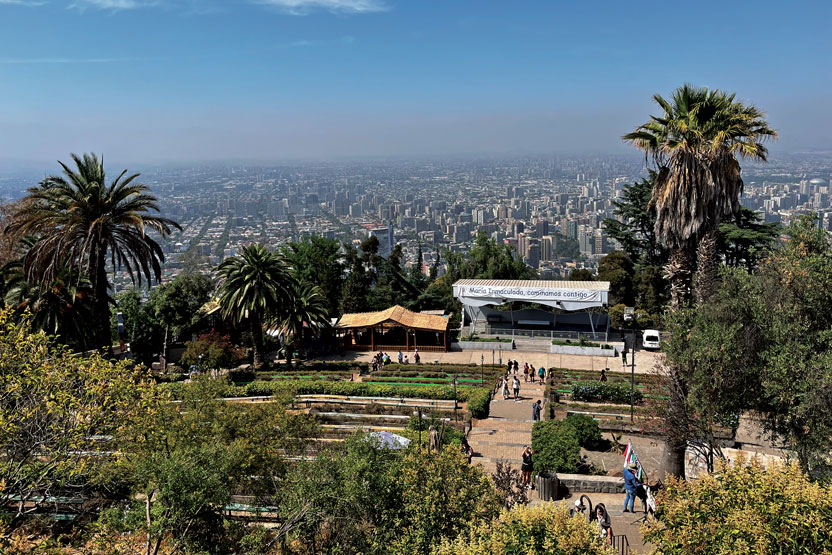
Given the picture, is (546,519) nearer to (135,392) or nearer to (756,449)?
(135,392)

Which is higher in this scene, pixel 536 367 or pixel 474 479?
pixel 474 479

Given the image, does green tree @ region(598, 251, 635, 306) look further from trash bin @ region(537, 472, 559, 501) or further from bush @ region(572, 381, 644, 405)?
trash bin @ region(537, 472, 559, 501)

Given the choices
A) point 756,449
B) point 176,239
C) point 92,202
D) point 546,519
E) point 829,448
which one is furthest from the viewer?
point 176,239

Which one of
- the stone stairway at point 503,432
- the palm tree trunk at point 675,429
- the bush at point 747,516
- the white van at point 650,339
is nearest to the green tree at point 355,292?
the white van at point 650,339

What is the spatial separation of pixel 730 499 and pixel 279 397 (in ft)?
30.8

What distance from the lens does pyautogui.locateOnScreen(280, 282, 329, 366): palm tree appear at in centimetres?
3186

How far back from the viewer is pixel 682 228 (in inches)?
774

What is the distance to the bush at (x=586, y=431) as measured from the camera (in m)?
17.9

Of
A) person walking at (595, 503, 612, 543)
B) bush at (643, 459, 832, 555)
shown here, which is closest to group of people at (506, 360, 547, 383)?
person walking at (595, 503, 612, 543)

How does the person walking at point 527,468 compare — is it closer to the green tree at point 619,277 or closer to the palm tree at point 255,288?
the palm tree at point 255,288

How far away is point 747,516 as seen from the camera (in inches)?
291

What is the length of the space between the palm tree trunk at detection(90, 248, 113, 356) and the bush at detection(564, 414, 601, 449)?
16.3 metres

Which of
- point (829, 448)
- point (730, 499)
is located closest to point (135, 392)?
point (730, 499)

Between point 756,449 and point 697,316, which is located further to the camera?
point 756,449
